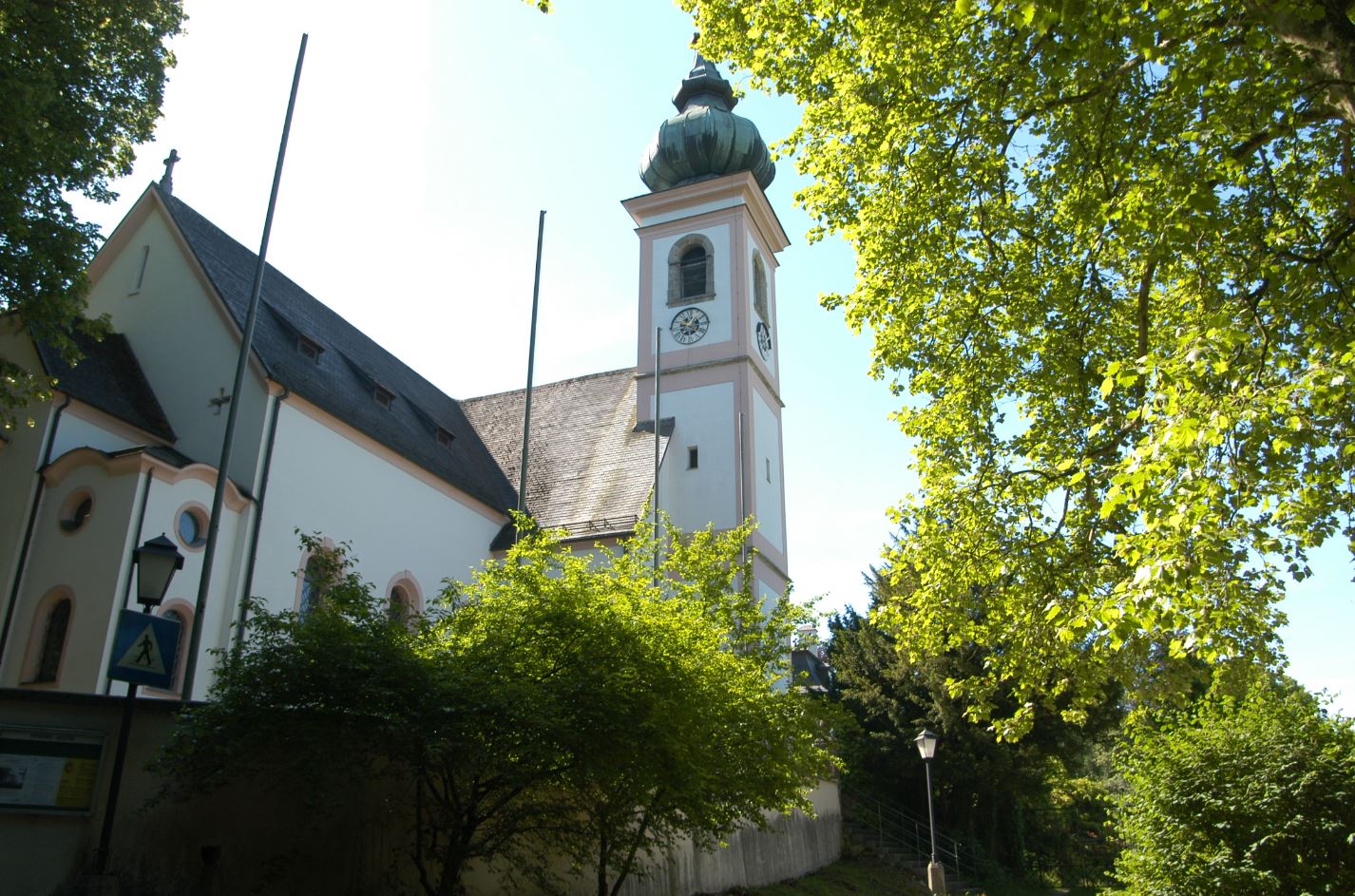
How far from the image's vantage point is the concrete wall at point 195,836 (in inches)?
347

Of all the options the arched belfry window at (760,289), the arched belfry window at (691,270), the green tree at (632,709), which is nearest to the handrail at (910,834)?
the arched belfry window at (760,289)

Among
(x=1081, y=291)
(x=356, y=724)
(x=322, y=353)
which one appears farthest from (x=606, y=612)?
(x=322, y=353)

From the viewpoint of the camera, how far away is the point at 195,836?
9609 mm

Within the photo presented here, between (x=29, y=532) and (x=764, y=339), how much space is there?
68.8 ft

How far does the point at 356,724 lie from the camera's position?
30.5 feet

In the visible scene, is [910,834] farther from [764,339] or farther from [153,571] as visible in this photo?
[153,571]

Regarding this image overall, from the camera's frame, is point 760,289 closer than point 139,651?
No

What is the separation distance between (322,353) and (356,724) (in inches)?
628

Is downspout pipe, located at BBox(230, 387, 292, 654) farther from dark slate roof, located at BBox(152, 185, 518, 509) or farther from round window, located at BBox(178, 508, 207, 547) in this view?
round window, located at BBox(178, 508, 207, 547)

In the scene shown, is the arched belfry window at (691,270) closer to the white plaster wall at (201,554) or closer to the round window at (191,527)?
the white plaster wall at (201,554)

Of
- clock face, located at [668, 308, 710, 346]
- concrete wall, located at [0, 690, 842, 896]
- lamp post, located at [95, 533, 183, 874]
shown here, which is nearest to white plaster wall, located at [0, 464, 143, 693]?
concrete wall, located at [0, 690, 842, 896]

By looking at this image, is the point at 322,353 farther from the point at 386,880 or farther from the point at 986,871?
the point at 986,871

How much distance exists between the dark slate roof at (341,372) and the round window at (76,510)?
3.68m

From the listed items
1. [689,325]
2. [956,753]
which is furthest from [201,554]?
[956,753]
